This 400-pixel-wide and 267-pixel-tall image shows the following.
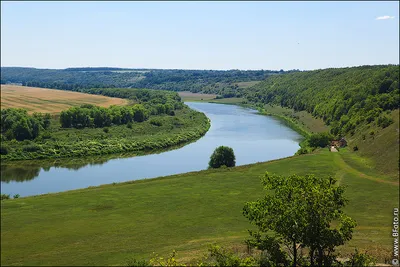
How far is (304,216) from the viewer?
2081 cm

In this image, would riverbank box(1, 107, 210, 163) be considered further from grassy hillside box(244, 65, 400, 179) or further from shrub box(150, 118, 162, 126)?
grassy hillside box(244, 65, 400, 179)

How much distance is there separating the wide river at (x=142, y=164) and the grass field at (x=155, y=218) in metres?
10.4

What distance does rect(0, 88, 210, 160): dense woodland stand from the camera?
84.2 m

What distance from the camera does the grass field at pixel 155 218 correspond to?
100 ft

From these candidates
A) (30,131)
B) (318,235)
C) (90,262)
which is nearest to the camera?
A: (318,235)

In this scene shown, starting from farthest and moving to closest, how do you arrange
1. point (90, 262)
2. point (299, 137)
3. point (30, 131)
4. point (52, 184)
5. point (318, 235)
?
point (299, 137)
point (30, 131)
point (52, 184)
point (90, 262)
point (318, 235)

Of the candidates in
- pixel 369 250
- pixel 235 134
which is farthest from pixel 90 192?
pixel 235 134

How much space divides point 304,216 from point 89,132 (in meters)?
88.8

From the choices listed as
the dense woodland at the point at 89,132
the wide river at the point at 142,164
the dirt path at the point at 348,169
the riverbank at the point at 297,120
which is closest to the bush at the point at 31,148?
the dense woodland at the point at 89,132

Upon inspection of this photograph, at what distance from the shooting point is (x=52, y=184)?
197ft

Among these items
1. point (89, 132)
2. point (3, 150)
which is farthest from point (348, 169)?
point (89, 132)

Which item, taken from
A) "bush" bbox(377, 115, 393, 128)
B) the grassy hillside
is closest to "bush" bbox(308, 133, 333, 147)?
the grassy hillside

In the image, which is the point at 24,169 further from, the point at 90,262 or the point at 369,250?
the point at 369,250

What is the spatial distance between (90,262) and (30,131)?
71387mm
